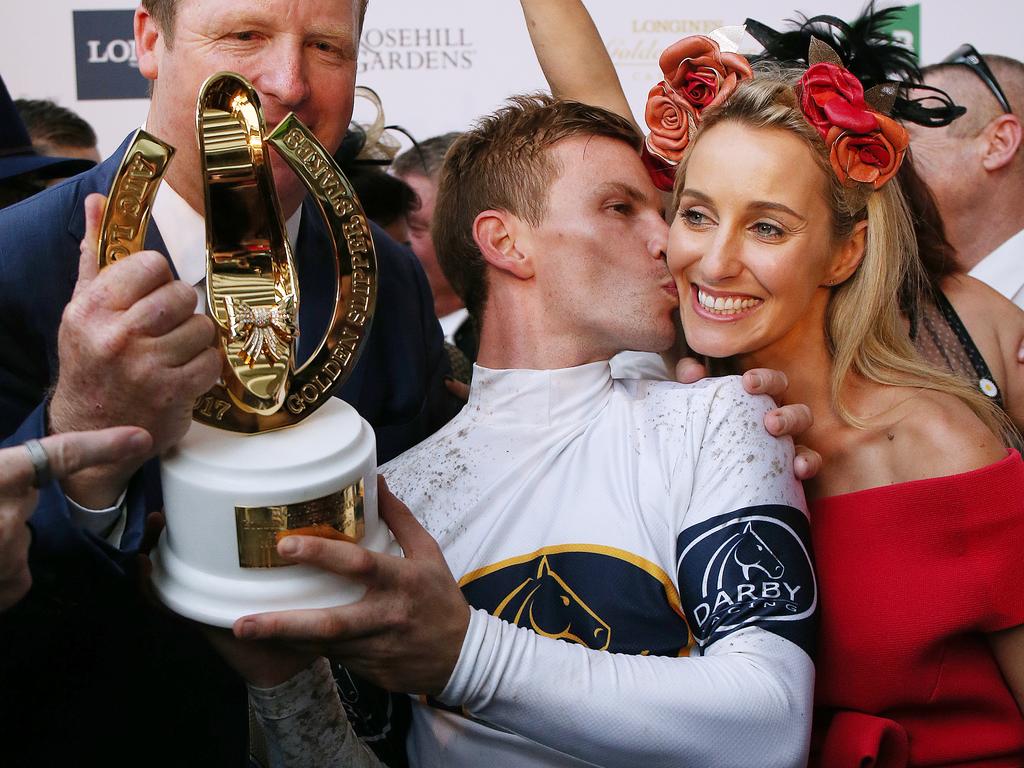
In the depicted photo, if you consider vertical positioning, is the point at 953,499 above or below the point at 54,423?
below

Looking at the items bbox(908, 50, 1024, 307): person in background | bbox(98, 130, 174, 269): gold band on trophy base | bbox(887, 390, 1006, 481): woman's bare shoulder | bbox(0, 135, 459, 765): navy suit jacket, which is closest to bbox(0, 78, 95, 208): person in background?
bbox(0, 135, 459, 765): navy suit jacket

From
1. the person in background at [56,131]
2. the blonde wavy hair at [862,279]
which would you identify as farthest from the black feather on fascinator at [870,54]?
the person in background at [56,131]

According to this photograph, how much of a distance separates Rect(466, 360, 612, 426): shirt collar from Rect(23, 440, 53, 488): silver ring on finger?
0.99m

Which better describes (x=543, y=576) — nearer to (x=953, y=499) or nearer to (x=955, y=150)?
(x=953, y=499)

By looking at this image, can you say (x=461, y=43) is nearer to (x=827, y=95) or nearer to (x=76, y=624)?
(x=827, y=95)

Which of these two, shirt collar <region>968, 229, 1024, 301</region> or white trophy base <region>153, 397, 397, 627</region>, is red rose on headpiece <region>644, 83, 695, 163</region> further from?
shirt collar <region>968, 229, 1024, 301</region>

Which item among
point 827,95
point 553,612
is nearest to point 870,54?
point 827,95

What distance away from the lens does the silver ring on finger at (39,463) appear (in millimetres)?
1085

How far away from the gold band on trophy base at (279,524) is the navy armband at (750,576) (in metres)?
0.60

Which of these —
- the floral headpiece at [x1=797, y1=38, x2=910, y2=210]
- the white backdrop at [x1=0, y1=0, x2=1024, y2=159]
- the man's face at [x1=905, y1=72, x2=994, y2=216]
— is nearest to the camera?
the floral headpiece at [x1=797, y1=38, x2=910, y2=210]

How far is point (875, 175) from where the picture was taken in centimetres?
195

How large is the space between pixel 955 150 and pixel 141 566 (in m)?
3.16

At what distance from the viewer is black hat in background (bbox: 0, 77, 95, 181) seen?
7.58 ft

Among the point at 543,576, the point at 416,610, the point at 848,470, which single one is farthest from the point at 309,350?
the point at 848,470
